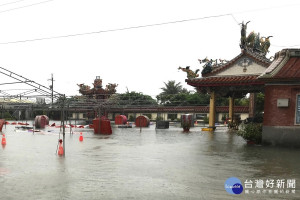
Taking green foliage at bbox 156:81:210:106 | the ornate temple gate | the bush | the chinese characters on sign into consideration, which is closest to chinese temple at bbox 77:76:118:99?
green foliage at bbox 156:81:210:106

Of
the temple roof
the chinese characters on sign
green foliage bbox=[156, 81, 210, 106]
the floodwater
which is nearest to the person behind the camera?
the floodwater

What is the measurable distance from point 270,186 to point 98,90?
168 feet

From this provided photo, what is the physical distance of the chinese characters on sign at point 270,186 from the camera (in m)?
7.15

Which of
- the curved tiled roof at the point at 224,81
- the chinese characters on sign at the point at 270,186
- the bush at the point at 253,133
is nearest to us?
the chinese characters on sign at the point at 270,186

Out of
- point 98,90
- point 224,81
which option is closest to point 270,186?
point 224,81

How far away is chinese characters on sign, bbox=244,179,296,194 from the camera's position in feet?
23.5

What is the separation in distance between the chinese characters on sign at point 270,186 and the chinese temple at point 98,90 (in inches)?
1918

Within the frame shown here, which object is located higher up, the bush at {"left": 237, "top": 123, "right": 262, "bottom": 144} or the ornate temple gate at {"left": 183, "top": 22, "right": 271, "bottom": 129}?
the ornate temple gate at {"left": 183, "top": 22, "right": 271, "bottom": 129}

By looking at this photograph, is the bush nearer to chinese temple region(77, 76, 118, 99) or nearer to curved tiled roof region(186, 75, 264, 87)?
curved tiled roof region(186, 75, 264, 87)

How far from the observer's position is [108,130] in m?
27.0

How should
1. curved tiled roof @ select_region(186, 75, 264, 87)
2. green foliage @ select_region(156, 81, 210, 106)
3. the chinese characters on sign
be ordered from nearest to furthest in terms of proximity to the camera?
the chinese characters on sign
curved tiled roof @ select_region(186, 75, 264, 87)
green foliage @ select_region(156, 81, 210, 106)

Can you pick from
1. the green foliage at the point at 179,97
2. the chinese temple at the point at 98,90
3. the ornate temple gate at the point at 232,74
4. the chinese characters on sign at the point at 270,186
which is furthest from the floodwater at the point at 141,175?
the green foliage at the point at 179,97

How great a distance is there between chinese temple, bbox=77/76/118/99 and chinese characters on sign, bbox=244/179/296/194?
48706 mm

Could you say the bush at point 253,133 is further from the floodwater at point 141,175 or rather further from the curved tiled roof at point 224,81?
the curved tiled roof at point 224,81
